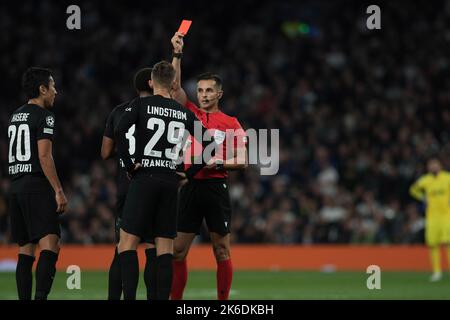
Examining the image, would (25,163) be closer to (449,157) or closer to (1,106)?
(449,157)

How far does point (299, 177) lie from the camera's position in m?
22.9

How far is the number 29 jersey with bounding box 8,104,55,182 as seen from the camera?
32.2ft

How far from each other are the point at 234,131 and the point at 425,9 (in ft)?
54.9

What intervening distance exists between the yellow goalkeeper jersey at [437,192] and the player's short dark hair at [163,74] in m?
10.2

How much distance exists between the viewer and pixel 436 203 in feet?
60.6

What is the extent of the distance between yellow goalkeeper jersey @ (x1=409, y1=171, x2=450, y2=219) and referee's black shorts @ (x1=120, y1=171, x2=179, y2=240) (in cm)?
1016

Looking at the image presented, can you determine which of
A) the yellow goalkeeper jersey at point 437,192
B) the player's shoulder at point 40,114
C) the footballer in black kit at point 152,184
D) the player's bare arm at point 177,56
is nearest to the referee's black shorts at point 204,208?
the player's bare arm at point 177,56

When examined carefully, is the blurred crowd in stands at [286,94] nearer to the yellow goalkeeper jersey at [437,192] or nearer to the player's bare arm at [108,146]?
the yellow goalkeeper jersey at [437,192]

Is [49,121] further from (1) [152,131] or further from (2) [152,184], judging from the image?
(2) [152,184]

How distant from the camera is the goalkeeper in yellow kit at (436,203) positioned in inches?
717

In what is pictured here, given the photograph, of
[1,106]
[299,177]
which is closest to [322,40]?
[299,177]

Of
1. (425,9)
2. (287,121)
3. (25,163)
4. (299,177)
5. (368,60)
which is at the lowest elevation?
(25,163)

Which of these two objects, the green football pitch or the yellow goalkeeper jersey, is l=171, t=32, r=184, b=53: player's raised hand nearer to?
the green football pitch

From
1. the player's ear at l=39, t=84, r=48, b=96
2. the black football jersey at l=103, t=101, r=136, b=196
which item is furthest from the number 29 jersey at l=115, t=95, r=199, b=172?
the player's ear at l=39, t=84, r=48, b=96
